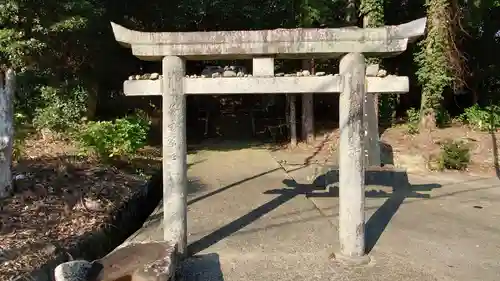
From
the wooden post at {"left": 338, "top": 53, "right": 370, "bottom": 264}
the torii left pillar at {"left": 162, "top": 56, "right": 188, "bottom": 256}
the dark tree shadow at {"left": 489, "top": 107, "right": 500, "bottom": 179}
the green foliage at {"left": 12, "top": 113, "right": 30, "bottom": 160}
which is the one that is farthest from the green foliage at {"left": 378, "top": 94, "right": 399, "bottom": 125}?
the torii left pillar at {"left": 162, "top": 56, "right": 188, "bottom": 256}

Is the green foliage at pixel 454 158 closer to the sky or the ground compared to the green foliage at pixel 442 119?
closer to the ground

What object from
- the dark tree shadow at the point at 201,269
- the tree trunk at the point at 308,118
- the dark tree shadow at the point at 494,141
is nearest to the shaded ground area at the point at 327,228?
the dark tree shadow at the point at 201,269

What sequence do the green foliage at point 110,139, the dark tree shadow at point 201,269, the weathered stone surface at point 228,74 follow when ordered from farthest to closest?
the green foliage at point 110,139 → the weathered stone surface at point 228,74 → the dark tree shadow at point 201,269

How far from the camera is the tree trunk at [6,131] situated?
6.53 m

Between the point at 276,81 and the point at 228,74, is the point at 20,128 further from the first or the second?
the point at 276,81

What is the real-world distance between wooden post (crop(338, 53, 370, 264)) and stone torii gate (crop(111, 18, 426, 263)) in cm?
1

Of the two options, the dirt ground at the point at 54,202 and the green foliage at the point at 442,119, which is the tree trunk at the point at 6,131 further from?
the green foliage at the point at 442,119

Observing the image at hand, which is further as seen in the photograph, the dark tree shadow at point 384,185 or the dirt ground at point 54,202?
the dark tree shadow at point 384,185

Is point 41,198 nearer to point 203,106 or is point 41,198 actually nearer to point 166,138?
point 166,138

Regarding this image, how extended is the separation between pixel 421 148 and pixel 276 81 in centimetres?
861

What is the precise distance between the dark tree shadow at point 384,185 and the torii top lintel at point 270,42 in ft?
9.73

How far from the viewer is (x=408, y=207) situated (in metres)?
8.22

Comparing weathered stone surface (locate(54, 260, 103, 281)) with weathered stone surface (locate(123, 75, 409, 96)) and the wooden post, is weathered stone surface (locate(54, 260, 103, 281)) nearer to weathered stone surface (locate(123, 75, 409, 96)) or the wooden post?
weathered stone surface (locate(123, 75, 409, 96))

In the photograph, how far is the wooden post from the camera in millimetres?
5480
